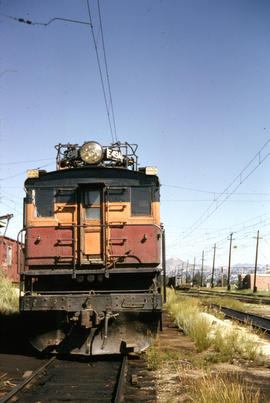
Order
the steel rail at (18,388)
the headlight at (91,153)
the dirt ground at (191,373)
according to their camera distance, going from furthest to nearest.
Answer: the headlight at (91,153)
the dirt ground at (191,373)
the steel rail at (18,388)

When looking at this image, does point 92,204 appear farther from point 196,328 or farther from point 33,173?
point 196,328

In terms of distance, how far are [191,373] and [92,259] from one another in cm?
309

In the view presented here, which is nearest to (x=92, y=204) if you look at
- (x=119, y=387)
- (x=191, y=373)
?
(x=191, y=373)

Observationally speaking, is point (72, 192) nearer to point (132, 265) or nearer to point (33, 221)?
point (33, 221)

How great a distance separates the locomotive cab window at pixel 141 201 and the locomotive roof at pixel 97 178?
135mm

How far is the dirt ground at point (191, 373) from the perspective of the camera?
6438 millimetres

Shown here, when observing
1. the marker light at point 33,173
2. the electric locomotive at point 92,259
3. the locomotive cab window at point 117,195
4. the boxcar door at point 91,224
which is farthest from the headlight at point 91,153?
the marker light at point 33,173

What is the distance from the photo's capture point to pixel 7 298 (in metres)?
15.8

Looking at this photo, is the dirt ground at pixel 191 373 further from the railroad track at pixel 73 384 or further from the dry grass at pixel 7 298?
the dry grass at pixel 7 298

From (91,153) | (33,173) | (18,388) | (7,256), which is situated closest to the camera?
(18,388)

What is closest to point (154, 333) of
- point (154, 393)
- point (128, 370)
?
point (128, 370)

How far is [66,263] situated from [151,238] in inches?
75.0

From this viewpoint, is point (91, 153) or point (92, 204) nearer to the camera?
point (92, 204)

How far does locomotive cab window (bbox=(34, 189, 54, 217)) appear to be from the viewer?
372 inches
